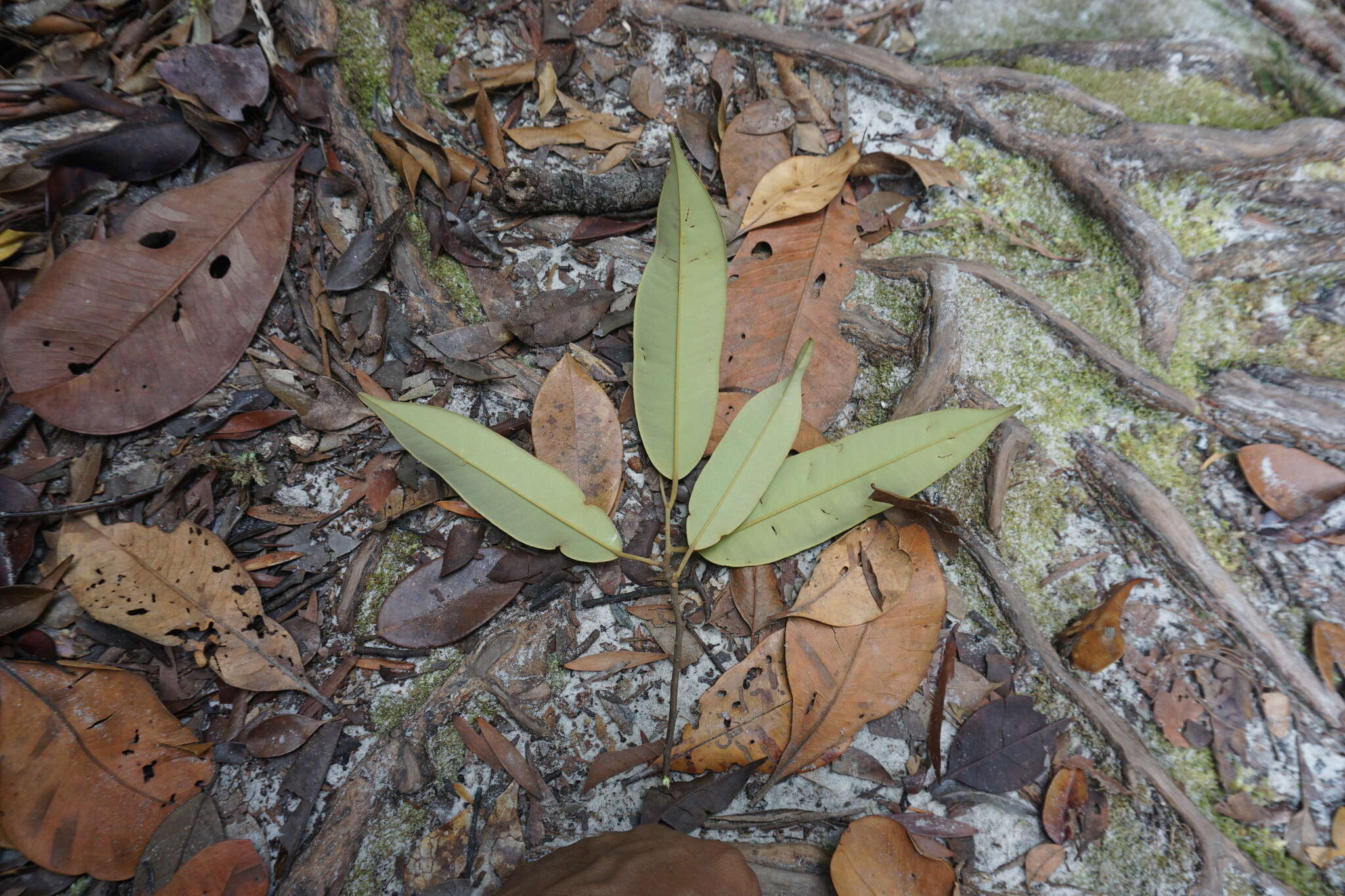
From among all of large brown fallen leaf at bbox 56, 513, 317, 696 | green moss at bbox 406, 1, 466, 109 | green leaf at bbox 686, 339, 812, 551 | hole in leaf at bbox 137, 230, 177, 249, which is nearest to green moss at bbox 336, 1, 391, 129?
green moss at bbox 406, 1, 466, 109

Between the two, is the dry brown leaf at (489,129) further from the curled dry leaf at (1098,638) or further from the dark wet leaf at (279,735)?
the curled dry leaf at (1098,638)

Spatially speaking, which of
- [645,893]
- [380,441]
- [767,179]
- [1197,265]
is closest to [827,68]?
[767,179]

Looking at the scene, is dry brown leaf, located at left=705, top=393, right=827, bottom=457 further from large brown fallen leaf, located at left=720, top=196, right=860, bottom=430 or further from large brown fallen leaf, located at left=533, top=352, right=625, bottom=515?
large brown fallen leaf, located at left=533, top=352, right=625, bottom=515

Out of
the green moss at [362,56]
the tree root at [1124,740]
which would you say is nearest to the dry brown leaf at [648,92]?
the green moss at [362,56]

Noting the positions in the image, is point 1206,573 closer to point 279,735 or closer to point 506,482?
point 506,482

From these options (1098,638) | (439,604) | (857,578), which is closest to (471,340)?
(439,604)

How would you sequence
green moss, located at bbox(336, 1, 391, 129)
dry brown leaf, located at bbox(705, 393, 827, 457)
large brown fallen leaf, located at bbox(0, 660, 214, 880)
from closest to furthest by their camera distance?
large brown fallen leaf, located at bbox(0, 660, 214, 880) < dry brown leaf, located at bbox(705, 393, 827, 457) < green moss, located at bbox(336, 1, 391, 129)

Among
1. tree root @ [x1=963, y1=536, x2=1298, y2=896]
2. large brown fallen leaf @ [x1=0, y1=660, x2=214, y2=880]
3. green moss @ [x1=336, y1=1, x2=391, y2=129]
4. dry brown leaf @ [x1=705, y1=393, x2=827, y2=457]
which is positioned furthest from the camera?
green moss @ [x1=336, y1=1, x2=391, y2=129]
